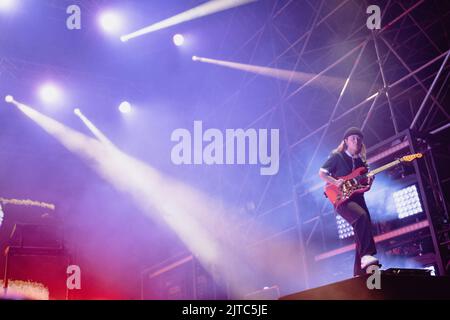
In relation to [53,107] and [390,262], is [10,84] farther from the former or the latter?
[390,262]

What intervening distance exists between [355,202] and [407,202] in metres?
2.12

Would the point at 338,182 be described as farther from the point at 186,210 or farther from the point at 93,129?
the point at 93,129

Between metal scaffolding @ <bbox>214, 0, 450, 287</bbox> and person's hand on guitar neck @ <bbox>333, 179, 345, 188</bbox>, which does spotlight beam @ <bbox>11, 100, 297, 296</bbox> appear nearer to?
metal scaffolding @ <bbox>214, 0, 450, 287</bbox>

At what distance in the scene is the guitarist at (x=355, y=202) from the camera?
14.4 ft

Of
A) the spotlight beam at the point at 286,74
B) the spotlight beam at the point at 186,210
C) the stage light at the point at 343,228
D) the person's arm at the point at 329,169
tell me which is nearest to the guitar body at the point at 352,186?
the person's arm at the point at 329,169

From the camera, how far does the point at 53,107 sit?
1116cm

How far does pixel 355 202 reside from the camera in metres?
4.57

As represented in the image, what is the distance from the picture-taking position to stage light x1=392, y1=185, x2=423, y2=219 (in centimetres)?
617

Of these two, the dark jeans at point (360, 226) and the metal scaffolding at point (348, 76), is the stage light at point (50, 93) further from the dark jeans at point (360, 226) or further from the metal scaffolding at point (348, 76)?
the dark jeans at point (360, 226)

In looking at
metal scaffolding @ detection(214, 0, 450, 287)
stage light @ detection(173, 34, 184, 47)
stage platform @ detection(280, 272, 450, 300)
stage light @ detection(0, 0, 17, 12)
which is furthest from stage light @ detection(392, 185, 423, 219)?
stage light @ detection(0, 0, 17, 12)

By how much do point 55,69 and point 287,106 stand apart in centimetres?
547

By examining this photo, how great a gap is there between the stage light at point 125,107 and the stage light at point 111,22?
2.32 metres
